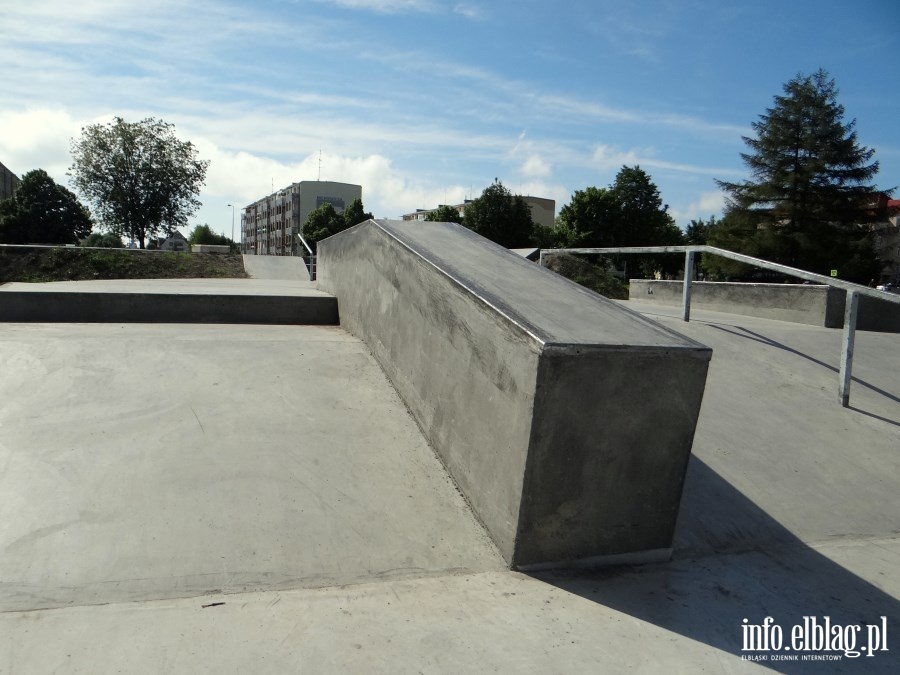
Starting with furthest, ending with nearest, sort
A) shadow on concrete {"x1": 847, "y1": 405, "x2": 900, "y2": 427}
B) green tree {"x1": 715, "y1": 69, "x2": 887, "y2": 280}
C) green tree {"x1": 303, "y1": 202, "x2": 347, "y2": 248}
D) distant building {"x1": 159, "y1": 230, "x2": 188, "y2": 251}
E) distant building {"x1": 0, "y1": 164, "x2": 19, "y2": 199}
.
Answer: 1. distant building {"x1": 0, "y1": 164, "x2": 19, "y2": 199}
2. green tree {"x1": 303, "y1": 202, "x2": 347, "y2": 248}
3. distant building {"x1": 159, "y1": 230, "x2": 188, "y2": 251}
4. green tree {"x1": 715, "y1": 69, "x2": 887, "y2": 280}
5. shadow on concrete {"x1": 847, "y1": 405, "x2": 900, "y2": 427}

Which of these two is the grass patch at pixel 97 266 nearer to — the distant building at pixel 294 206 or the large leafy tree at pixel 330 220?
the large leafy tree at pixel 330 220

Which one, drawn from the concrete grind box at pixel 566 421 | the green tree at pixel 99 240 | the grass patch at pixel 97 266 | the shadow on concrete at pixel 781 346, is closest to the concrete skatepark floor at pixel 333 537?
the concrete grind box at pixel 566 421

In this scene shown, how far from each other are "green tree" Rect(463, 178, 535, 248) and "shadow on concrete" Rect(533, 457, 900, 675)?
4404cm

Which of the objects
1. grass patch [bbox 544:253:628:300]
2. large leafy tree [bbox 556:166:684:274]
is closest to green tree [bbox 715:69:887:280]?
large leafy tree [bbox 556:166:684:274]

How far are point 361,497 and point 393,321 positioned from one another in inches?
72.2

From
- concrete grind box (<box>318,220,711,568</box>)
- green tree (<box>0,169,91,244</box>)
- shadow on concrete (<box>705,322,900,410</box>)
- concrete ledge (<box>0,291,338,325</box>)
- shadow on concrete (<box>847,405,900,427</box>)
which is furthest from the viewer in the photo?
green tree (<box>0,169,91,244</box>)

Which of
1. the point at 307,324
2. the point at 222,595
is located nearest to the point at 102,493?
the point at 222,595

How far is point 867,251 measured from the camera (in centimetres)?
3562

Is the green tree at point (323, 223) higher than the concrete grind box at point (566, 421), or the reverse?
the green tree at point (323, 223)

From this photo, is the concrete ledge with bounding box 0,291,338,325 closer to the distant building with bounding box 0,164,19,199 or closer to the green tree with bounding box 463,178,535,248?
the green tree with bounding box 463,178,535,248

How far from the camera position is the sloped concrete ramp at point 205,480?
9.08ft

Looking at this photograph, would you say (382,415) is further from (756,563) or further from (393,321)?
(756,563)

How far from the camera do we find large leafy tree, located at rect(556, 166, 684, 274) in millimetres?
45438

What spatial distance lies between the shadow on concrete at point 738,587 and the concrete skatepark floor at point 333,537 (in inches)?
0.5
